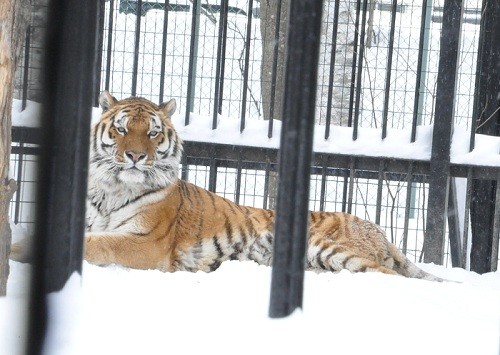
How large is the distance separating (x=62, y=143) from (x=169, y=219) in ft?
11.6

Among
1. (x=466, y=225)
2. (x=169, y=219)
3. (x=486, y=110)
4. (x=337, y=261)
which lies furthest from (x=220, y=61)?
(x=466, y=225)

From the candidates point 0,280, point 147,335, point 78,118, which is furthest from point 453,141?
point 78,118

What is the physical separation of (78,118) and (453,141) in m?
4.30

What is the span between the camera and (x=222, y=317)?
→ 78.6 inches

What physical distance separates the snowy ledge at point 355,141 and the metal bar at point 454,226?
33 centimetres

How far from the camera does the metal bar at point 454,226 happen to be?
5.67 metres

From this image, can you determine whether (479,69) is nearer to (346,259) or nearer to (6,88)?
(346,259)

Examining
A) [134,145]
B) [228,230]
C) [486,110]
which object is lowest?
[228,230]

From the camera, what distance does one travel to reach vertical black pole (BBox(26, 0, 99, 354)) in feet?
4.05

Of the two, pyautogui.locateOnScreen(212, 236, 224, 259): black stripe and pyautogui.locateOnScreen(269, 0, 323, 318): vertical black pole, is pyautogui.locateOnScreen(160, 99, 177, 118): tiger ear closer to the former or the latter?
pyautogui.locateOnScreen(212, 236, 224, 259): black stripe

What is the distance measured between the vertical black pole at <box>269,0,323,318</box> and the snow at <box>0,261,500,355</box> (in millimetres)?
102

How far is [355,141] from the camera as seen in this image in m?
5.47

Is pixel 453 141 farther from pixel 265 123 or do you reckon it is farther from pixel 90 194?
pixel 90 194

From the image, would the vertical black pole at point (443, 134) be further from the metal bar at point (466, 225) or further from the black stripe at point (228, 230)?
the black stripe at point (228, 230)
